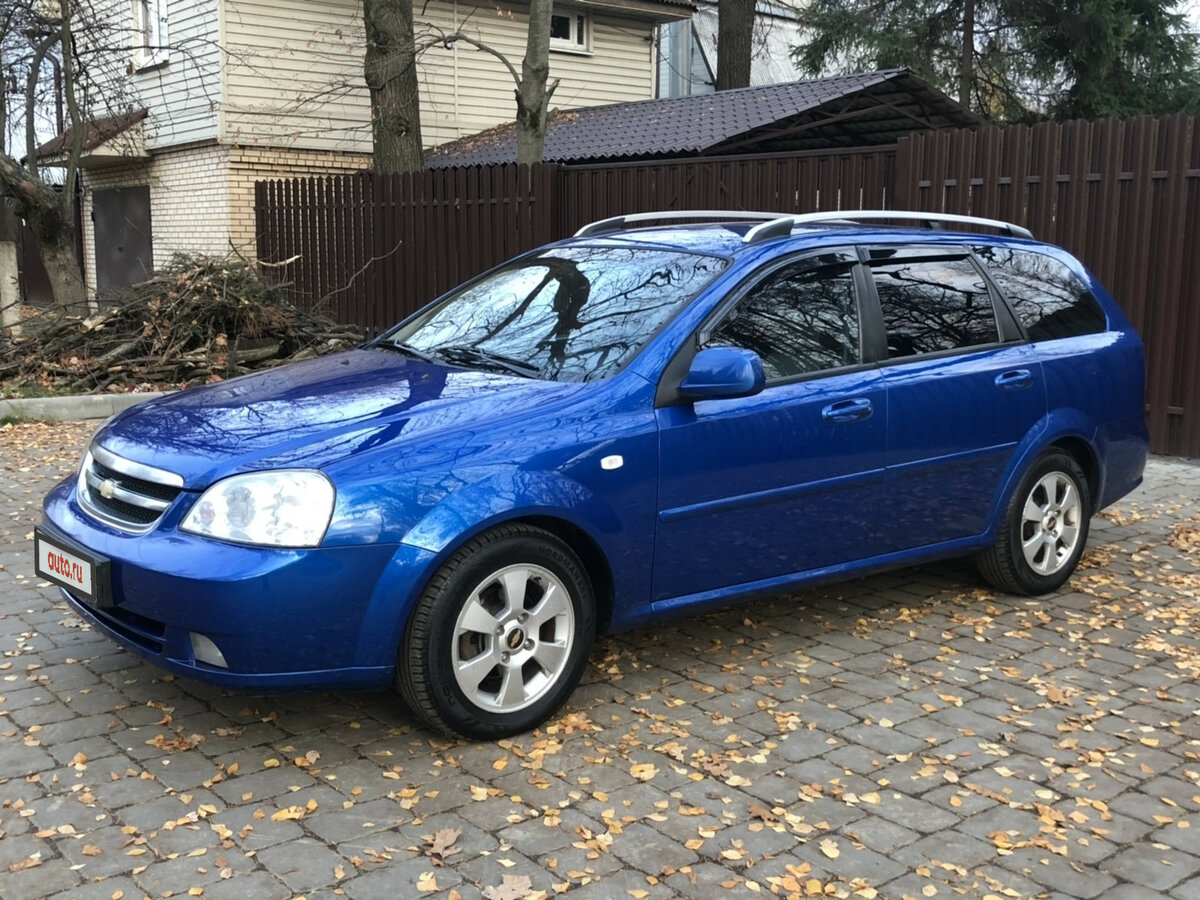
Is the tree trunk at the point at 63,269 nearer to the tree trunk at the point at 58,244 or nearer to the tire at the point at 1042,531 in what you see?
the tree trunk at the point at 58,244

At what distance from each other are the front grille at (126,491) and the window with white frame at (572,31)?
749 inches

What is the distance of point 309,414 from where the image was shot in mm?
4184

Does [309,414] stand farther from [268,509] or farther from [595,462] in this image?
[595,462]

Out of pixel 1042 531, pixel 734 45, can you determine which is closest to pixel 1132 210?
pixel 1042 531

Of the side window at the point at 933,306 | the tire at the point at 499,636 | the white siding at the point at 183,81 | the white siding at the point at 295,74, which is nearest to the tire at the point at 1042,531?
the side window at the point at 933,306

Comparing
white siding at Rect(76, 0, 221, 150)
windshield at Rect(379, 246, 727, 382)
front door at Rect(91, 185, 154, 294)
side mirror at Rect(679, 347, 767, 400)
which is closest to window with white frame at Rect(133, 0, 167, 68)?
white siding at Rect(76, 0, 221, 150)

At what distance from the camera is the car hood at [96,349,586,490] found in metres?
3.84

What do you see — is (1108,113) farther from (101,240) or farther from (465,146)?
(101,240)

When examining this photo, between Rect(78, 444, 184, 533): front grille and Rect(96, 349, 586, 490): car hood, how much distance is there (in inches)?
1.5

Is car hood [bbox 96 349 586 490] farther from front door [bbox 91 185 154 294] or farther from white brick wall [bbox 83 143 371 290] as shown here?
front door [bbox 91 185 154 294]

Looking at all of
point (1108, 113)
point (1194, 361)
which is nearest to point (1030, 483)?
point (1194, 361)

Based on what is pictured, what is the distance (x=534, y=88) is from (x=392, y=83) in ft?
8.12

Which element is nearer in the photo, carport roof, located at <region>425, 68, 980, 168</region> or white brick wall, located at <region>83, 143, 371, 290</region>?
carport roof, located at <region>425, 68, 980, 168</region>

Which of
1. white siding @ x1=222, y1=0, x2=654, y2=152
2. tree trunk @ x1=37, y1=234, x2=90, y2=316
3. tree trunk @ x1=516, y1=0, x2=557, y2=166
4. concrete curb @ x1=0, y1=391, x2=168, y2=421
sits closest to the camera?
concrete curb @ x1=0, y1=391, x2=168, y2=421
